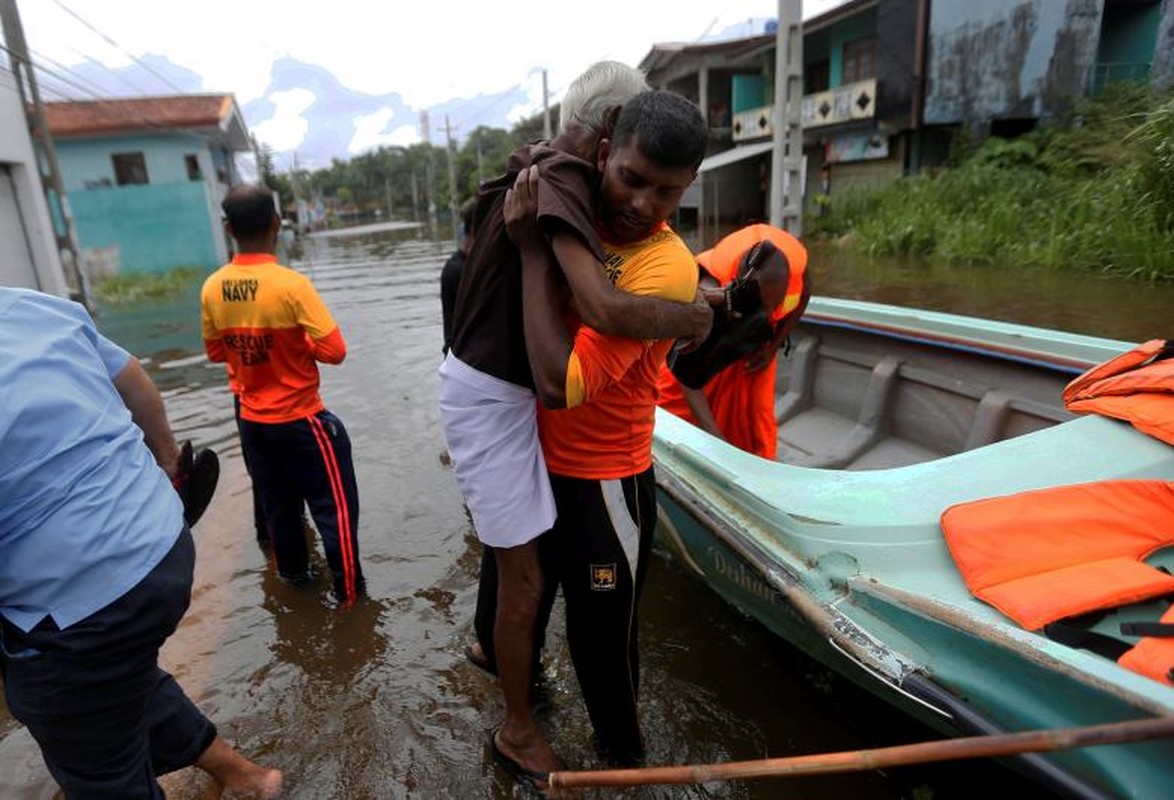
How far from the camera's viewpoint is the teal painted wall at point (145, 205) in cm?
1900

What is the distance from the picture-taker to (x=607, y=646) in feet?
6.13

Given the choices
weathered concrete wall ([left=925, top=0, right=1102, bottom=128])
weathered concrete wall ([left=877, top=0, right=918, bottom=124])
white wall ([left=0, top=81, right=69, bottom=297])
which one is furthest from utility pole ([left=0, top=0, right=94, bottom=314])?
weathered concrete wall ([left=925, top=0, right=1102, bottom=128])

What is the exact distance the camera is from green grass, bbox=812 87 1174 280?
9.16 meters

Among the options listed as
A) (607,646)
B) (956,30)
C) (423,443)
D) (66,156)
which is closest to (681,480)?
(607,646)

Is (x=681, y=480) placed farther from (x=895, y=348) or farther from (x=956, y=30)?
(x=956, y=30)

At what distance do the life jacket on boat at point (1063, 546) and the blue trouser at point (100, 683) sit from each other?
185 centimetres

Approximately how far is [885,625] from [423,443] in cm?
432

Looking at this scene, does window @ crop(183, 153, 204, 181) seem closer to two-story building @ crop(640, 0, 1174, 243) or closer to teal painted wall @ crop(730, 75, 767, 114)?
two-story building @ crop(640, 0, 1174, 243)

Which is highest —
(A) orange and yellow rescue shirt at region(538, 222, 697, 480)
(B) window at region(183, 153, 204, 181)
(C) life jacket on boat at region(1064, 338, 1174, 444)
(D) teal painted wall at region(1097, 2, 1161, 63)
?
(D) teal painted wall at region(1097, 2, 1161, 63)

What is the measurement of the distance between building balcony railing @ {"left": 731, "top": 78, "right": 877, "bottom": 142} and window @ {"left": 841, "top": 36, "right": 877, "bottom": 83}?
39cm

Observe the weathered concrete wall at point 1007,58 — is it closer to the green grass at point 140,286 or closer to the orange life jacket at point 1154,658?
the orange life jacket at point 1154,658

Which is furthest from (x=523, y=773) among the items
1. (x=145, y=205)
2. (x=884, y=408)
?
(x=145, y=205)

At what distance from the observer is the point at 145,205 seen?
19.3 meters

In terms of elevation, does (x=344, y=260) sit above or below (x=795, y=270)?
below
